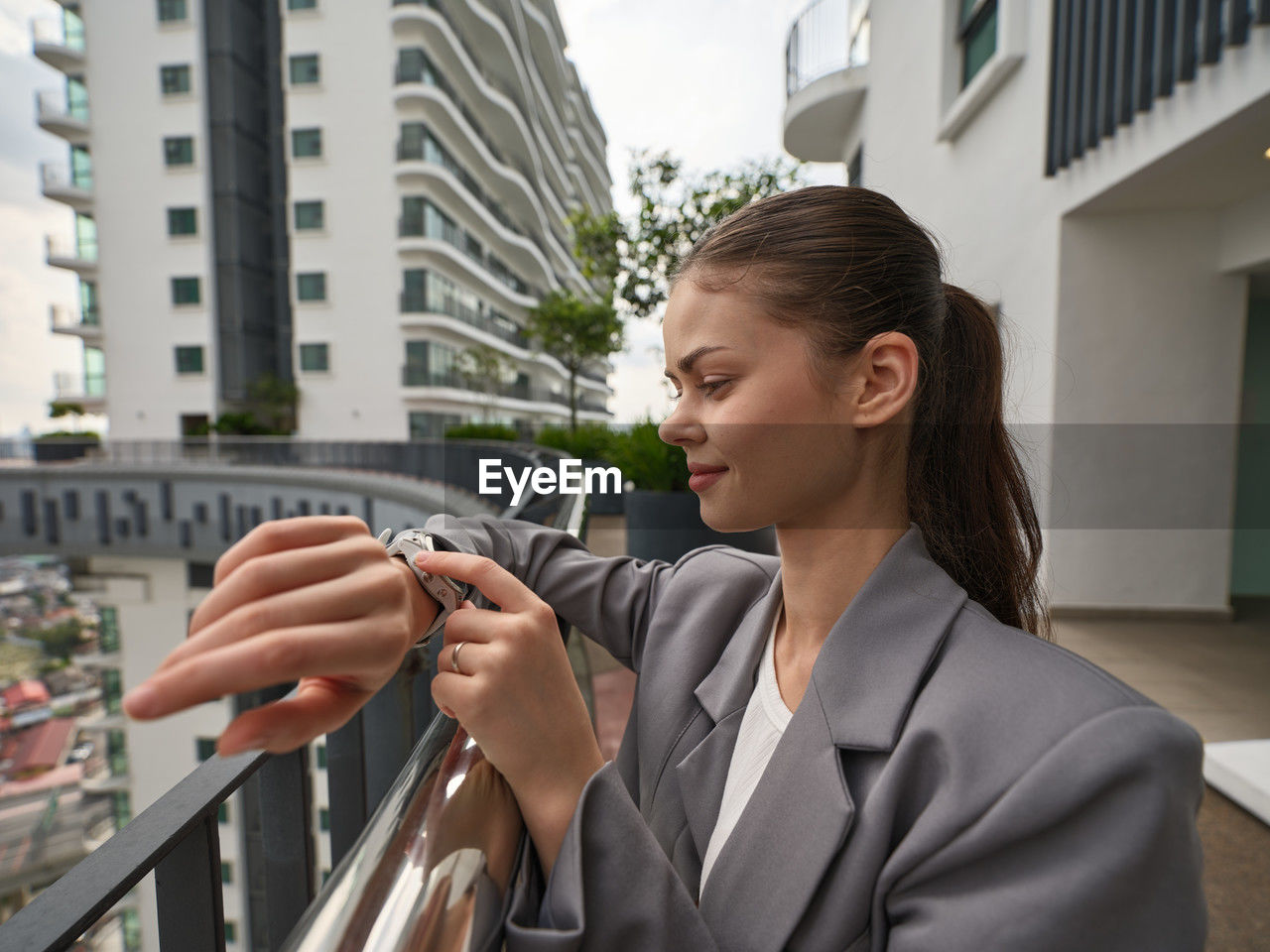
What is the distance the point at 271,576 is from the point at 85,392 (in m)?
41.9

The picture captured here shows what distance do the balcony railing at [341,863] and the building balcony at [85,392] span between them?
40223 millimetres

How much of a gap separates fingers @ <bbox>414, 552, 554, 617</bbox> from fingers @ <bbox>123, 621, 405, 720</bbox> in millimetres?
245

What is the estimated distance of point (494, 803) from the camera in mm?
764

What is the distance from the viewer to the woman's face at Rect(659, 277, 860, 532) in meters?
1.09

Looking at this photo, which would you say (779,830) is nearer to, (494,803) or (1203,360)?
(494,803)

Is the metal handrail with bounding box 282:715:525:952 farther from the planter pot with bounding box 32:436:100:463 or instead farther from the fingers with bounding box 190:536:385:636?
the planter pot with bounding box 32:436:100:463

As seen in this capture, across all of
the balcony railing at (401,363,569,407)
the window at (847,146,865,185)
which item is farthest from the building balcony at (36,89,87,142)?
the window at (847,146,865,185)

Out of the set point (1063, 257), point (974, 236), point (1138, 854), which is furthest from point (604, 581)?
point (974, 236)

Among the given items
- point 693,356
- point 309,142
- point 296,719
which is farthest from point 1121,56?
point 309,142

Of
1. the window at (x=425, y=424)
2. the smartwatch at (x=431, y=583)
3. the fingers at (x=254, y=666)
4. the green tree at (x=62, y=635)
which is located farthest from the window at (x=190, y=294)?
the fingers at (x=254, y=666)

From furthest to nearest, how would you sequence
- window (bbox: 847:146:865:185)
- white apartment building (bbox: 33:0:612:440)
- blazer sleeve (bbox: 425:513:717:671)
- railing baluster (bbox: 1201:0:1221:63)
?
white apartment building (bbox: 33:0:612:440)
window (bbox: 847:146:865:185)
railing baluster (bbox: 1201:0:1221:63)
blazer sleeve (bbox: 425:513:717:671)

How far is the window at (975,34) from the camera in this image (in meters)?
6.50

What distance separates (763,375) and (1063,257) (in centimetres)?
549

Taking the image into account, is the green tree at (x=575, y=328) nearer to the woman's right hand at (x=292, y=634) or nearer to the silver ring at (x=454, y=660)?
the silver ring at (x=454, y=660)
